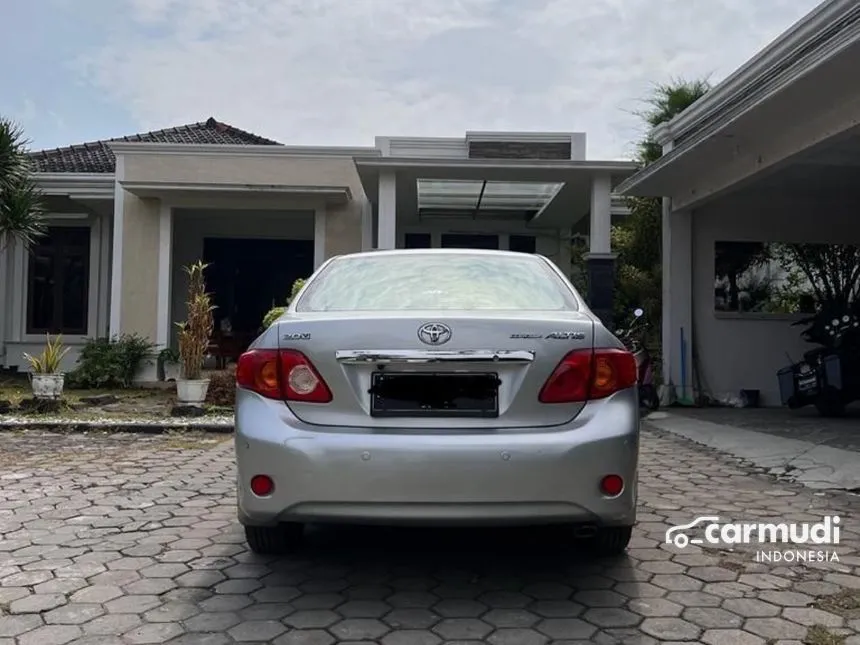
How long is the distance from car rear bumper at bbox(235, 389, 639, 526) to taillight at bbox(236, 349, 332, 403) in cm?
13

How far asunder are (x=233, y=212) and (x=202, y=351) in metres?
5.77

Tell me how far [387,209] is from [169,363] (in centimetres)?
455

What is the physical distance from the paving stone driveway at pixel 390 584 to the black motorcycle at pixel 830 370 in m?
4.25

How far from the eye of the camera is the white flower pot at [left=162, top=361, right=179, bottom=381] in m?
12.6

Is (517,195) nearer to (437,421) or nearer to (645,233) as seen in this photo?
(645,233)

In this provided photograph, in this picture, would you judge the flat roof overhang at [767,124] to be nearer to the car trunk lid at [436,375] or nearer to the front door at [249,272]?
the car trunk lid at [436,375]

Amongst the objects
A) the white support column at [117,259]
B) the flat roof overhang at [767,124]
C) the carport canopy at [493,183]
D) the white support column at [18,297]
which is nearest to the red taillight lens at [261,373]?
the flat roof overhang at [767,124]

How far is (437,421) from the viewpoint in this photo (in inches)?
112

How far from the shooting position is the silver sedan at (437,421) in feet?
9.01

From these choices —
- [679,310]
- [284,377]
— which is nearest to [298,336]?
[284,377]

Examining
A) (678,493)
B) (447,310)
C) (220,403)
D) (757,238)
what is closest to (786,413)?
(757,238)

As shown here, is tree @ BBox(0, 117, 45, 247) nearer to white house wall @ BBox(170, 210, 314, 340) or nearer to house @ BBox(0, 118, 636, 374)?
house @ BBox(0, 118, 636, 374)

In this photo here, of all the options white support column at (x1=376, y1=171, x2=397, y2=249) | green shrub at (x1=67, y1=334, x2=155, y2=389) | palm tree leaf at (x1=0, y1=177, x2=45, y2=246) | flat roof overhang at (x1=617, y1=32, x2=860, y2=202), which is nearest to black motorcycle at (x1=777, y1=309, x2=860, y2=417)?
flat roof overhang at (x1=617, y1=32, x2=860, y2=202)

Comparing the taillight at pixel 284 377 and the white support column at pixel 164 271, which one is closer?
the taillight at pixel 284 377
